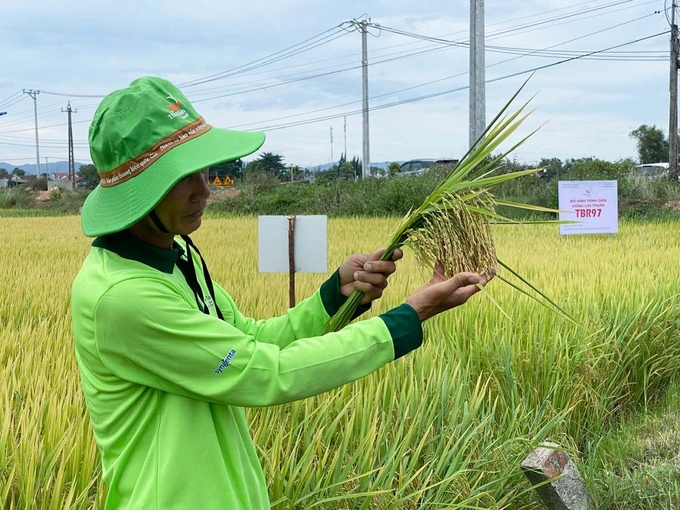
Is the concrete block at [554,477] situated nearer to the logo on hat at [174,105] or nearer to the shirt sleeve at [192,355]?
the shirt sleeve at [192,355]

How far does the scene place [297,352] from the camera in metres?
1.20

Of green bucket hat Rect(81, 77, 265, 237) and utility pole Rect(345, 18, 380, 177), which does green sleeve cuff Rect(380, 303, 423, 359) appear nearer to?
green bucket hat Rect(81, 77, 265, 237)

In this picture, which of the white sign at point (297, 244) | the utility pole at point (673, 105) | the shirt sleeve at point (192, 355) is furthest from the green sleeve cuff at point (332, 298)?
the utility pole at point (673, 105)

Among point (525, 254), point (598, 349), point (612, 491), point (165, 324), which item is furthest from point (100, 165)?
point (525, 254)

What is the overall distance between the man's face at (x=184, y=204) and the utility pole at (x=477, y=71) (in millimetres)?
11108

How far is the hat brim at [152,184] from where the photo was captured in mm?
1146

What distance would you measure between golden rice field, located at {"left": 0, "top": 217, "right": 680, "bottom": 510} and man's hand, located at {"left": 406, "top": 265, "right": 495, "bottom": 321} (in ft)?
0.81

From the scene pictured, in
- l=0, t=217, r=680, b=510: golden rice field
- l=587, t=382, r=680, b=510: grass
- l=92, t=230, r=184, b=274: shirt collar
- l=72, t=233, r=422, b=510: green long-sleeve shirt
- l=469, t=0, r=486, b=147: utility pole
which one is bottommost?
l=587, t=382, r=680, b=510: grass

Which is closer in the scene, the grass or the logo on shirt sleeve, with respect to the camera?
the logo on shirt sleeve

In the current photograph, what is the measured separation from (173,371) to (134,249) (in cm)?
24

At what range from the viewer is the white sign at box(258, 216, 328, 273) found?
3.45 meters

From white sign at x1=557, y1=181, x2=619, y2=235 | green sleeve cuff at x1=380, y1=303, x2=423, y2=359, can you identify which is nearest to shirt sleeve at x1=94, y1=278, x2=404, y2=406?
green sleeve cuff at x1=380, y1=303, x2=423, y2=359

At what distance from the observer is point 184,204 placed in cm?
123

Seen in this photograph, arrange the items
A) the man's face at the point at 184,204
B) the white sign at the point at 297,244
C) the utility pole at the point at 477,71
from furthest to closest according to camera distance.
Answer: the utility pole at the point at 477,71 → the white sign at the point at 297,244 → the man's face at the point at 184,204
